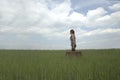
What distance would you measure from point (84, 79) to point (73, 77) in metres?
0.36

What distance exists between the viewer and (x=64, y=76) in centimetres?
618

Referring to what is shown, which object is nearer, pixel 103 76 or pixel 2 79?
pixel 2 79

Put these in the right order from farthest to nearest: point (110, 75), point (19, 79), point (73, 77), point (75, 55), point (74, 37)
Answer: point (74, 37) < point (75, 55) < point (110, 75) < point (73, 77) < point (19, 79)

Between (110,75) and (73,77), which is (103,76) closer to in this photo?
(110,75)

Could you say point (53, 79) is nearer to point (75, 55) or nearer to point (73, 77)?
point (73, 77)

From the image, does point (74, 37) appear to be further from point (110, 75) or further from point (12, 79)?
point (12, 79)

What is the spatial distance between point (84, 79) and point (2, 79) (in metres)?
1.87

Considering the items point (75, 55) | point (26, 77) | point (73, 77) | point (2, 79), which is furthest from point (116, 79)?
point (75, 55)

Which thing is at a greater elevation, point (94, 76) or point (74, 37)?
point (74, 37)

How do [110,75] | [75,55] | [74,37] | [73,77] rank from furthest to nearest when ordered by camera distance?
[74,37]
[75,55]
[110,75]
[73,77]

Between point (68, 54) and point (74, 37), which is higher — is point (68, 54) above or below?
below

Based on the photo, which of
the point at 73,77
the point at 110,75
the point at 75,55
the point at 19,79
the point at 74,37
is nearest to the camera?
the point at 19,79

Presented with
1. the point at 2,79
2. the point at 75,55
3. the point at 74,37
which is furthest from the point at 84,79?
the point at 74,37

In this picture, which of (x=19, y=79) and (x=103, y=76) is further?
(x=103, y=76)
